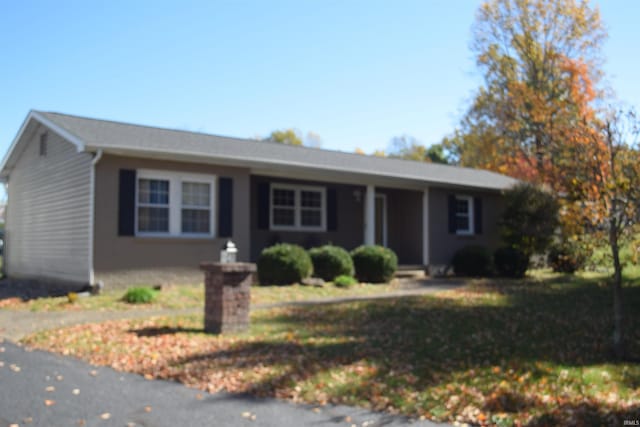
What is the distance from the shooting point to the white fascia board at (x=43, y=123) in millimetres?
12935

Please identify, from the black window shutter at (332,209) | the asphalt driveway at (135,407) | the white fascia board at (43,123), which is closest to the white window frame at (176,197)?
the white fascia board at (43,123)

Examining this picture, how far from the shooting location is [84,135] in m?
13.3

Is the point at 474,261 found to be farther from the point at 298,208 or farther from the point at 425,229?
the point at 298,208

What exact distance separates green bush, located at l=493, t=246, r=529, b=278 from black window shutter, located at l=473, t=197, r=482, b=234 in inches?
95.0

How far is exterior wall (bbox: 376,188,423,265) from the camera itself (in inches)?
772

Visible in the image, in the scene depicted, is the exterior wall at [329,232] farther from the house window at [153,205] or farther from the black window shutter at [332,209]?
the house window at [153,205]

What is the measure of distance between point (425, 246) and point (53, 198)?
1080 centimetres

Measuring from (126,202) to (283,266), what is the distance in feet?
12.6

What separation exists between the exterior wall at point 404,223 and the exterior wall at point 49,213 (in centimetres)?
962

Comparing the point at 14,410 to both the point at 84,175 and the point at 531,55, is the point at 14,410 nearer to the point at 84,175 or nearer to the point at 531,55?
the point at 84,175

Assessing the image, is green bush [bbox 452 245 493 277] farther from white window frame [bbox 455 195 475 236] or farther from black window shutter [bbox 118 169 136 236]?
black window shutter [bbox 118 169 136 236]

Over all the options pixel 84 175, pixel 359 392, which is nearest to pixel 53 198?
pixel 84 175

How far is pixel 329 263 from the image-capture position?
15.0m

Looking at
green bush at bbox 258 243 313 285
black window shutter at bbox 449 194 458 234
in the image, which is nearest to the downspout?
green bush at bbox 258 243 313 285
